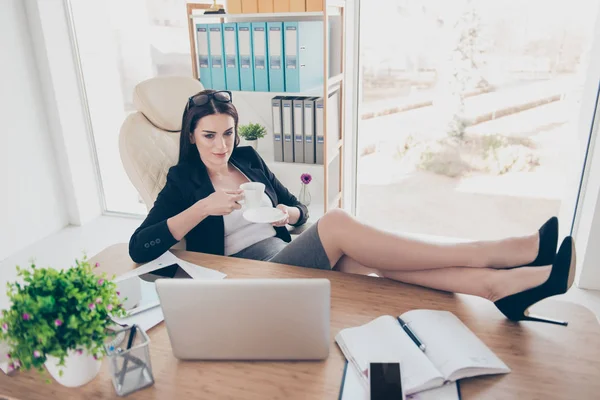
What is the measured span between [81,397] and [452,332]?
0.81m

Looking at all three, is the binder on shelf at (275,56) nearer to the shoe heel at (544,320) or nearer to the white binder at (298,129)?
the white binder at (298,129)

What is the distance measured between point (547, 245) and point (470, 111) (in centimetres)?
176

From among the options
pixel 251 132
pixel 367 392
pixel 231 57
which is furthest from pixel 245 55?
pixel 367 392

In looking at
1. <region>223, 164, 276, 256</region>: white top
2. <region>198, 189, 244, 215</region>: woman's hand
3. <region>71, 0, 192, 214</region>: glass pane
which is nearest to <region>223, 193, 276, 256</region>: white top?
<region>223, 164, 276, 256</region>: white top

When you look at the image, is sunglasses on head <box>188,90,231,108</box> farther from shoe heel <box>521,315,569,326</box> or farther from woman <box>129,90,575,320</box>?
shoe heel <box>521,315,569,326</box>

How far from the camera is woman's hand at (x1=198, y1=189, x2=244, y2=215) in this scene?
A: 1626 mm

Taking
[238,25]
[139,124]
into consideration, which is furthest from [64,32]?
[139,124]

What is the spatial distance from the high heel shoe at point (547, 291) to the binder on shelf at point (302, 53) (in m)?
1.66

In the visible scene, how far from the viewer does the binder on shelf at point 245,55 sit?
8.46 ft

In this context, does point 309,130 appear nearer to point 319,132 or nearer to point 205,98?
point 319,132

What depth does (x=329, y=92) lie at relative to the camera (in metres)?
2.71

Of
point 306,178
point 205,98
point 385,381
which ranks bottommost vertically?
point 306,178

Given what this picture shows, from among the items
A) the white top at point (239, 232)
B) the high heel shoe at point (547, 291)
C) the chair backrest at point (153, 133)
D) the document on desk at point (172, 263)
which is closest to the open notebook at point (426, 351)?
the high heel shoe at point (547, 291)

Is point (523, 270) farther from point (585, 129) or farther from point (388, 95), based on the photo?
point (388, 95)
